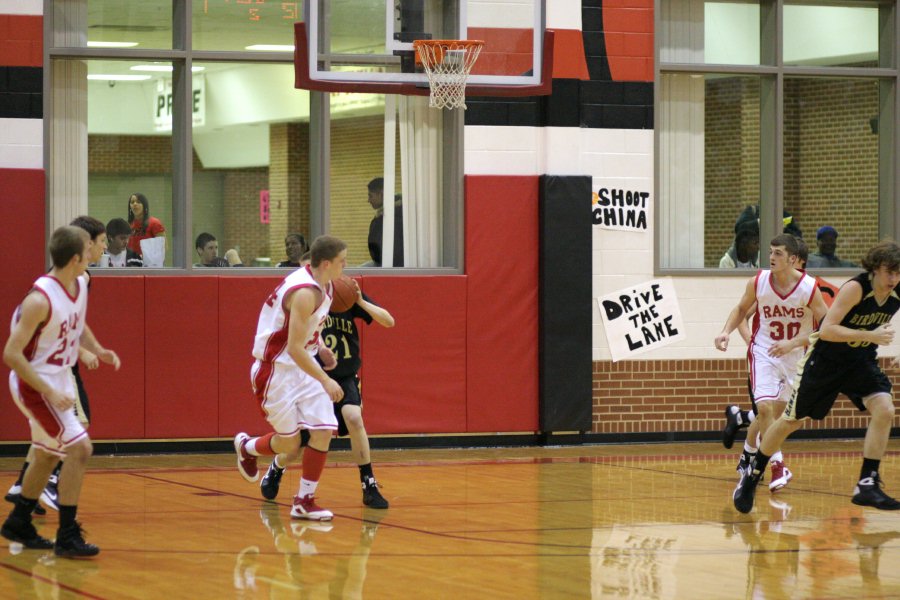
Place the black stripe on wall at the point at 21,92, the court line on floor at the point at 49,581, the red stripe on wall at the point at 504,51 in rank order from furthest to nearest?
the black stripe on wall at the point at 21,92
the red stripe on wall at the point at 504,51
the court line on floor at the point at 49,581

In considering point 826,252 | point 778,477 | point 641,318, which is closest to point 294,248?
point 641,318

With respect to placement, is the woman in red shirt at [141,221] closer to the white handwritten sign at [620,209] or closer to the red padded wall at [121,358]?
the red padded wall at [121,358]

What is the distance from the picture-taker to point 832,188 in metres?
14.9

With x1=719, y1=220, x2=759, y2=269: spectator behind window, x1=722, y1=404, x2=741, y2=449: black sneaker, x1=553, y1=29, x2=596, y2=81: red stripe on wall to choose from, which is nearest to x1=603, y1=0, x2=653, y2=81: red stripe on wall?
x1=553, y1=29, x2=596, y2=81: red stripe on wall

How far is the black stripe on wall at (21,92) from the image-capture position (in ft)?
40.9

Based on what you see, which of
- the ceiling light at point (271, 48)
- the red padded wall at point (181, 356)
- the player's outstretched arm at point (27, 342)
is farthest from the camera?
the ceiling light at point (271, 48)

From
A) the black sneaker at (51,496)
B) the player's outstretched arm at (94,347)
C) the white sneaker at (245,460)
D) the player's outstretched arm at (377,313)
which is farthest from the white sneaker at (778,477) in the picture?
the black sneaker at (51,496)

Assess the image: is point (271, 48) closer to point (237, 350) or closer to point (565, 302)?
point (237, 350)

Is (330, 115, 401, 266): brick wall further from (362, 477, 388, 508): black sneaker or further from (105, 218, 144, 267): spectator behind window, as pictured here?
(362, 477, 388, 508): black sneaker

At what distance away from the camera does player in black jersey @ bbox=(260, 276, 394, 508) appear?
31.2 feet

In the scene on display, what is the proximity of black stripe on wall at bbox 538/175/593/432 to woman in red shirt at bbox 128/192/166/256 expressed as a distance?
3.69 metres

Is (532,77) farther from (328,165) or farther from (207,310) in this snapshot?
(207,310)

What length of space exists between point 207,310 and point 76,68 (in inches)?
100

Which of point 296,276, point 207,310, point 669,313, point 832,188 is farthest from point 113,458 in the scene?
point 832,188
